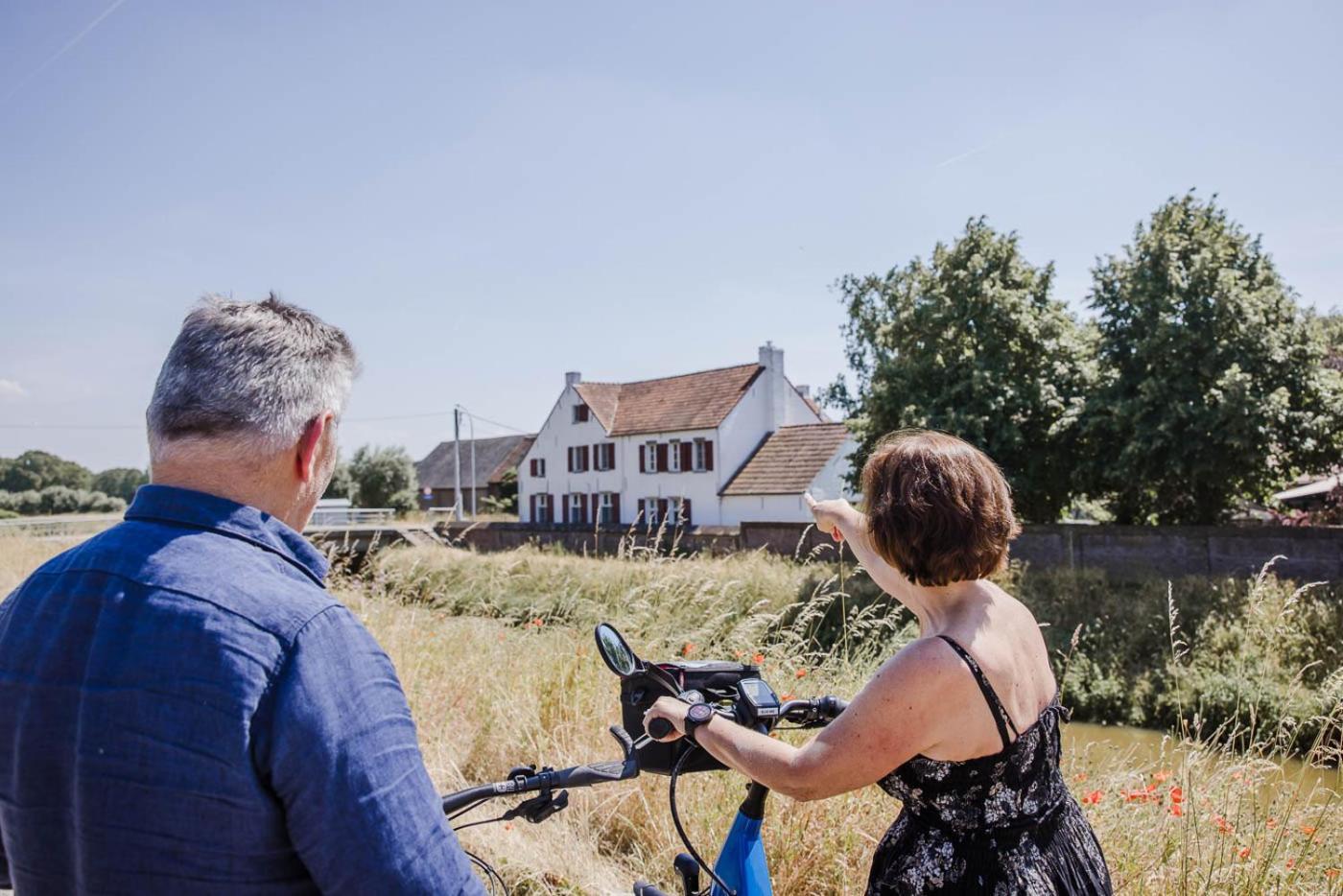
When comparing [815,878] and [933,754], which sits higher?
[933,754]

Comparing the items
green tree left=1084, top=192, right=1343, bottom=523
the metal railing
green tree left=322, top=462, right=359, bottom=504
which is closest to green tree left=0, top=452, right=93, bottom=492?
green tree left=322, top=462, right=359, bottom=504

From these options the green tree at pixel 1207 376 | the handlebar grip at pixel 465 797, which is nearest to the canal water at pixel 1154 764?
the handlebar grip at pixel 465 797

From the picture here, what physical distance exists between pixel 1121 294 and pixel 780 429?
17.3 meters

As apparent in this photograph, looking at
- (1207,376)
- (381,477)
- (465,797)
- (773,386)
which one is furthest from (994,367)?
(381,477)

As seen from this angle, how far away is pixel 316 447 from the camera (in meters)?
1.46

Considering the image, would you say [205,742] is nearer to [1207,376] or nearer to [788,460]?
[1207,376]

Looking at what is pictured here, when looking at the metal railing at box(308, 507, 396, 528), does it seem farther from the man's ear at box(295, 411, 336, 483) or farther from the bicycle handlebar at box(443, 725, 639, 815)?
the man's ear at box(295, 411, 336, 483)

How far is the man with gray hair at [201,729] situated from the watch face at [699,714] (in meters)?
0.65

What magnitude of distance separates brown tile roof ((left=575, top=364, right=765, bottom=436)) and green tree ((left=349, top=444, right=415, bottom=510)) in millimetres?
13626

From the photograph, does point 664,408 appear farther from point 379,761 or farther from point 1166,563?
point 379,761

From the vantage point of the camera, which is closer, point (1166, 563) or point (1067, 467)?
point (1166, 563)

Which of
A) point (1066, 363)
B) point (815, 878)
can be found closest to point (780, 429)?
point (1066, 363)

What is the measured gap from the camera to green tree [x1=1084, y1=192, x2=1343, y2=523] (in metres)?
15.7

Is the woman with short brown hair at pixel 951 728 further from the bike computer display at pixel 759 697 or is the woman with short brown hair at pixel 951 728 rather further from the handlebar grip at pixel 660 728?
the bike computer display at pixel 759 697
